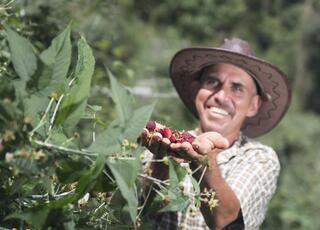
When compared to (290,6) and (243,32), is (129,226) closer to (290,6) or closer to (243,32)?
(243,32)

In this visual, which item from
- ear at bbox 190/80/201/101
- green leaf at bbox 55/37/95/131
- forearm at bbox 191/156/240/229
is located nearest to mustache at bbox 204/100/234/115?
ear at bbox 190/80/201/101

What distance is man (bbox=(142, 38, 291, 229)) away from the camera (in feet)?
7.41

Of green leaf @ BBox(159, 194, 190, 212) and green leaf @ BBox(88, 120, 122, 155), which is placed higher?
green leaf @ BBox(88, 120, 122, 155)

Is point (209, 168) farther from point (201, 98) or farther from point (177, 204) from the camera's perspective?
point (201, 98)

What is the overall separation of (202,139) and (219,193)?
48 centimetres

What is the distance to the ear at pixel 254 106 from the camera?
2771 mm

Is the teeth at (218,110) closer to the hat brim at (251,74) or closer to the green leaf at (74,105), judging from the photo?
the hat brim at (251,74)

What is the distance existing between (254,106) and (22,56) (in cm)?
188

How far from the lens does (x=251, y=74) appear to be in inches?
107

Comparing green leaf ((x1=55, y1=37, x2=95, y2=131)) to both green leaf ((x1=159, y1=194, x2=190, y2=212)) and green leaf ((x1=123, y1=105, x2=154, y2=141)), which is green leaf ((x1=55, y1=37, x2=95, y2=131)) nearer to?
green leaf ((x1=123, y1=105, x2=154, y2=141))

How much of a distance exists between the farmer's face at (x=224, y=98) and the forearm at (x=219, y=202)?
466 mm

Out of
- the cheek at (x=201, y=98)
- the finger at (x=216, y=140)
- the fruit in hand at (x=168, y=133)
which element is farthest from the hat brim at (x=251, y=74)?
the fruit in hand at (x=168, y=133)

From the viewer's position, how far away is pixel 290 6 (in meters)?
22.6

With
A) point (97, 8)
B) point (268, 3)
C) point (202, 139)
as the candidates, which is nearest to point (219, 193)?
point (202, 139)
